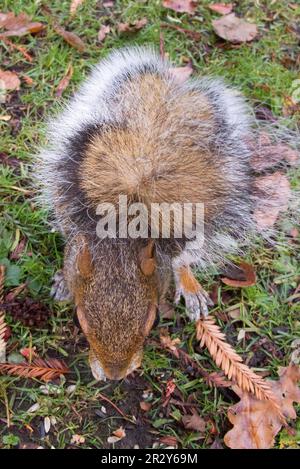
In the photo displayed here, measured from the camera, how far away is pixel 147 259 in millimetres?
1810

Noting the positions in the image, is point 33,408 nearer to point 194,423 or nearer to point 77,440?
point 77,440

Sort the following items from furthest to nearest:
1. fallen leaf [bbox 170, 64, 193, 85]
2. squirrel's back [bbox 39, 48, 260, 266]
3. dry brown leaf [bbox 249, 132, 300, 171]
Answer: fallen leaf [bbox 170, 64, 193, 85] < dry brown leaf [bbox 249, 132, 300, 171] < squirrel's back [bbox 39, 48, 260, 266]

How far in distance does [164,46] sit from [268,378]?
173 cm

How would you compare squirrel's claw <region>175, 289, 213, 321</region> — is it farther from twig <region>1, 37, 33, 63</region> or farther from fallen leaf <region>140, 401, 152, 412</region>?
twig <region>1, 37, 33, 63</region>

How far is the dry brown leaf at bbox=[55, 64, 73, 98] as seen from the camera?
2.85 meters

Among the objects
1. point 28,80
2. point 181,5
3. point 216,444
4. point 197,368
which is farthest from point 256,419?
point 181,5

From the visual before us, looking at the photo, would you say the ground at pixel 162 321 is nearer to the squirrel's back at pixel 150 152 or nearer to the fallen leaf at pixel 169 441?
the fallen leaf at pixel 169 441

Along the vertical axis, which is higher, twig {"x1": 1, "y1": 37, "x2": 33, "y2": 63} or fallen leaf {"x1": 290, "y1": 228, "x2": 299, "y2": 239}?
twig {"x1": 1, "y1": 37, "x2": 33, "y2": 63}

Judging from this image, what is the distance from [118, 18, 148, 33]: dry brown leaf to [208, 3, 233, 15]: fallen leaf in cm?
39

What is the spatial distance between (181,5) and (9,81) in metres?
1.01

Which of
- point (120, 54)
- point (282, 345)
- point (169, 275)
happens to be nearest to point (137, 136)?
point (169, 275)

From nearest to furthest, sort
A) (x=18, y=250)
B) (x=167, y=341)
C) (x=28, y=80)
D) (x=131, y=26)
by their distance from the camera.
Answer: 1. (x=167, y=341)
2. (x=18, y=250)
3. (x=28, y=80)
4. (x=131, y=26)

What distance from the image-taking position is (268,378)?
2.30 m

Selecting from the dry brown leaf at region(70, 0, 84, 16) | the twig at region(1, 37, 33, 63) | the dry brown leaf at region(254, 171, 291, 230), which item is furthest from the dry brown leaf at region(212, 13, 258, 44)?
the twig at region(1, 37, 33, 63)
